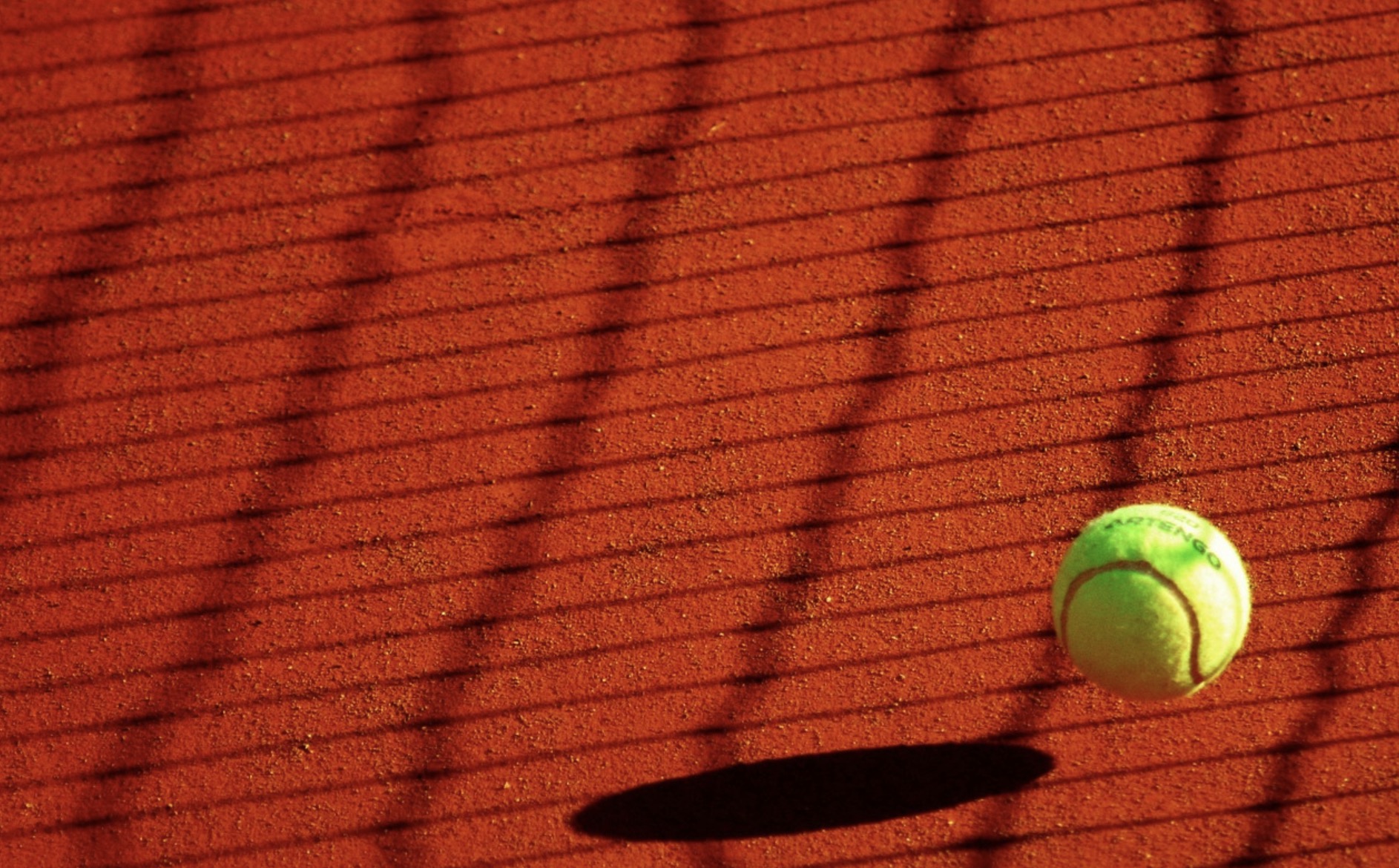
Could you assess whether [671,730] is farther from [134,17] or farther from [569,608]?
[134,17]

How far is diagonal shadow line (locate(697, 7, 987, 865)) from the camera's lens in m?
4.03

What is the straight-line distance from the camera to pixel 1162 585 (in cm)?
345

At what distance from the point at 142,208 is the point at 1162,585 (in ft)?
12.2

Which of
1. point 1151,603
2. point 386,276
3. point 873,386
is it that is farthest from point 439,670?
point 1151,603

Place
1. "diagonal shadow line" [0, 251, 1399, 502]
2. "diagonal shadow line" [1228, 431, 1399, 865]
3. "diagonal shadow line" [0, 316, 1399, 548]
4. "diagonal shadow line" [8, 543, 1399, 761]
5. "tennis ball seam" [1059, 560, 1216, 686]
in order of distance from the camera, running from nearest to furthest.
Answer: "tennis ball seam" [1059, 560, 1216, 686] → "diagonal shadow line" [1228, 431, 1399, 865] → "diagonal shadow line" [8, 543, 1399, 761] → "diagonal shadow line" [0, 316, 1399, 548] → "diagonal shadow line" [0, 251, 1399, 502]

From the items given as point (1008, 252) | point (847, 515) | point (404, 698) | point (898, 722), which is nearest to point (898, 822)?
point (898, 722)

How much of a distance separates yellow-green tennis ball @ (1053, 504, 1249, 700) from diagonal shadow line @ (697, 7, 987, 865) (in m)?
0.85

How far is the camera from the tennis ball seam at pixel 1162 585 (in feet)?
11.3

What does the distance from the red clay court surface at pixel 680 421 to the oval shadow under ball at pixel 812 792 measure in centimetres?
1

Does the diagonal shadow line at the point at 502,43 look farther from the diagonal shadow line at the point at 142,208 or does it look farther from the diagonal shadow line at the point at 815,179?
the diagonal shadow line at the point at 815,179

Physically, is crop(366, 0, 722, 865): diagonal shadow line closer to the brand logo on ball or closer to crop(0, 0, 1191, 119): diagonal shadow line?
crop(0, 0, 1191, 119): diagonal shadow line

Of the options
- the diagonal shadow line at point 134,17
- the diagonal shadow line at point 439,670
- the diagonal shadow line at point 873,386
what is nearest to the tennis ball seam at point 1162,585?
the diagonal shadow line at point 439,670

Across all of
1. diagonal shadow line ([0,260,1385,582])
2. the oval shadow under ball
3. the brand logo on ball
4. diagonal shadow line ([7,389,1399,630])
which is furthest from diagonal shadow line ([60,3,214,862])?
the brand logo on ball

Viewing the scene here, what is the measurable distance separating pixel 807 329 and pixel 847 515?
0.69 meters
